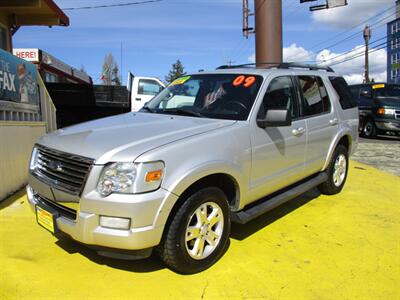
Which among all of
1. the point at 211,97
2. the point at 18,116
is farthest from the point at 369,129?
the point at 18,116

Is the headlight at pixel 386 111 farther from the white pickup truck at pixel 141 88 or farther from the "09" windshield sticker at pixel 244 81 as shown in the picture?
the "09" windshield sticker at pixel 244 81

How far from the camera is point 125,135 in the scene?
3.39 meters

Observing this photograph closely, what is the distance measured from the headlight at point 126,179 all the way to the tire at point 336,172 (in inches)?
140

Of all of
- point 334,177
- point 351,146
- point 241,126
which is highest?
point 241,126

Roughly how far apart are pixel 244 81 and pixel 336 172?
251cm

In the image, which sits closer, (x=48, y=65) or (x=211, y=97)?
(x=211, y=97)

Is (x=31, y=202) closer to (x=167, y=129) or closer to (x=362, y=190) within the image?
(x=167, y=129)

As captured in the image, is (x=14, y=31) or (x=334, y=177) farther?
(x=14, y=31)

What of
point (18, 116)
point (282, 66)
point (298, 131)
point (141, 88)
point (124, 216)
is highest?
point (141, 88)

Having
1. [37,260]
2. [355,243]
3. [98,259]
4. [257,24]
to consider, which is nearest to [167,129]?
[98,259]

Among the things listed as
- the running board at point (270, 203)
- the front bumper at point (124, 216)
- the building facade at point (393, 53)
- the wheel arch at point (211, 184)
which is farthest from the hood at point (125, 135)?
the building facade at point (393, 53)

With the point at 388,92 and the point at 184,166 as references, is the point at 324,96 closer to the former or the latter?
the point at 184,166

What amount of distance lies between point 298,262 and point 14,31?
10958 millimetres

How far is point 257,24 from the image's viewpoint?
10.2 m
